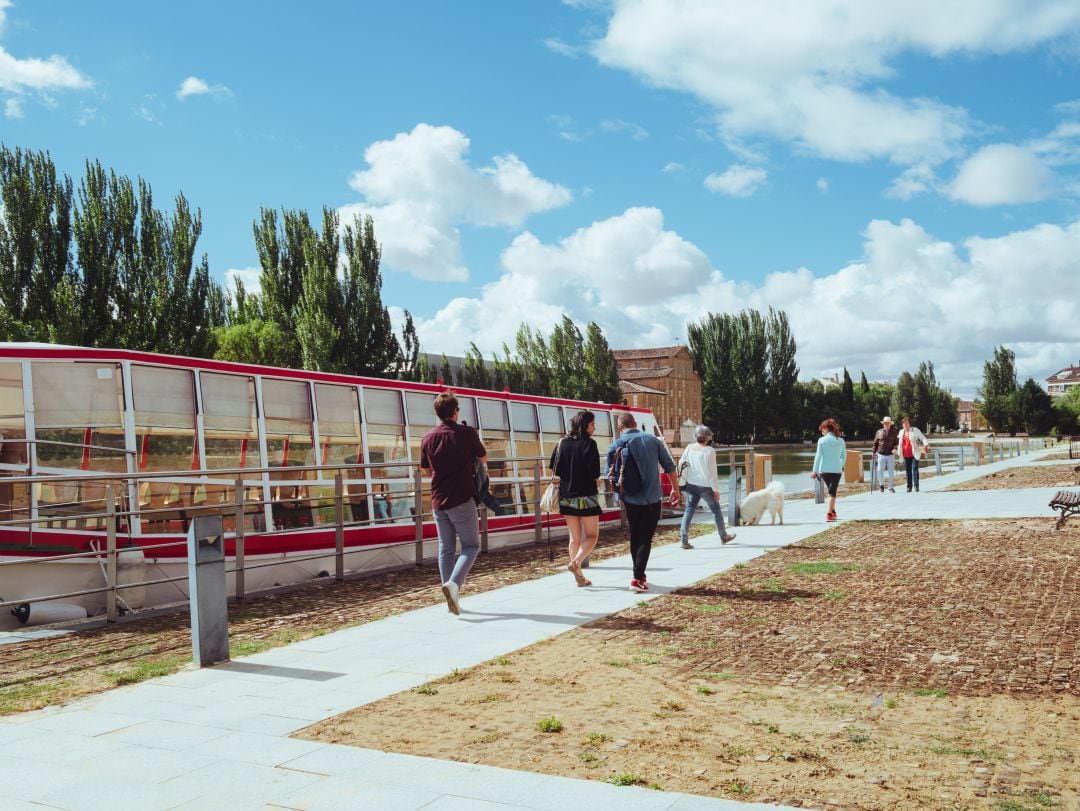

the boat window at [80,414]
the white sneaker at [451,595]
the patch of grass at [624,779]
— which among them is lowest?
the patch of grass at [624,779]

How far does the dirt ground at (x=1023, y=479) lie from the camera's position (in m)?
25.5

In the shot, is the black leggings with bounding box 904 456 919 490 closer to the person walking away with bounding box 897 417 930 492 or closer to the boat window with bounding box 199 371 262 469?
the person walking away with bounding box 897 417 930 492

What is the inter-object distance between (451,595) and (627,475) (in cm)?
224

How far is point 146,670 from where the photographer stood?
682cm

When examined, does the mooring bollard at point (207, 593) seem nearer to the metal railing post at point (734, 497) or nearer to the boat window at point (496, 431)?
the metal railing post at point (734, 497)

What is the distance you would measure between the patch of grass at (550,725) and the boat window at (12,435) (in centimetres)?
836

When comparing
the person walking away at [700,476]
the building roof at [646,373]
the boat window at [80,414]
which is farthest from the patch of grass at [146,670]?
the building roof at [646,373]

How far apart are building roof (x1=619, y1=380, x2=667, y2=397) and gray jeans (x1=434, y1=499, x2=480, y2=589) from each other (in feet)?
370

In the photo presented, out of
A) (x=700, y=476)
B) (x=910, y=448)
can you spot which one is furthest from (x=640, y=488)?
(x=910, y=448)

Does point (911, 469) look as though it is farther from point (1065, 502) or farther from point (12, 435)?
point (12, 435)

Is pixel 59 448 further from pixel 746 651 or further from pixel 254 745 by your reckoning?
pixel 746 651

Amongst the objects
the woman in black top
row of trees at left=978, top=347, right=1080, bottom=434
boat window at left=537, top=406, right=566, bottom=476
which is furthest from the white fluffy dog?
row of trees at left=978, top=347, right=1080, bottom=434

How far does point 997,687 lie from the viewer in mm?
5809

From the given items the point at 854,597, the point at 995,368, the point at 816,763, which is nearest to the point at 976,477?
the point at 854,597
